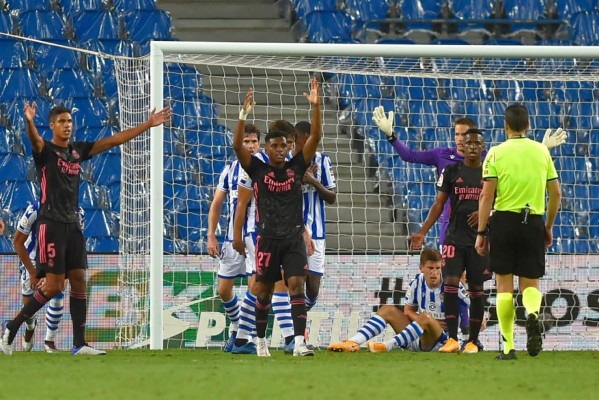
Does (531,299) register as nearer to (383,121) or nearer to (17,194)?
(383,121)

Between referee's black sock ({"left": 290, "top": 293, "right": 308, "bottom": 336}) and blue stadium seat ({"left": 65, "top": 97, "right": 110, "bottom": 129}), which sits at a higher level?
blue stadium seat ({"left": 65, "top": 97, "right": 110, "bottom": 129})

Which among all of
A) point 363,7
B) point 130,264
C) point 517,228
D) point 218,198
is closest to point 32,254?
point 130,264

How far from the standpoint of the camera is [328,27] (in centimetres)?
1583

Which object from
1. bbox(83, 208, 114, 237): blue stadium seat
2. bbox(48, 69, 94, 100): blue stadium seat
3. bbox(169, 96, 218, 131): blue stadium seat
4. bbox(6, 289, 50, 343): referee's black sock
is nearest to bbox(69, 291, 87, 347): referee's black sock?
bbox(6, 289, 50, 343): referee's black sock

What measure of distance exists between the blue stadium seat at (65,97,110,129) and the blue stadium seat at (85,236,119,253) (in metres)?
1.84

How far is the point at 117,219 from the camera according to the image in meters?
13.6

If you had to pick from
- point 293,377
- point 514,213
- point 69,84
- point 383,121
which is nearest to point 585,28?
point 383,121

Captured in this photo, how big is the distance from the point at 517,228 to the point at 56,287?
348 cm

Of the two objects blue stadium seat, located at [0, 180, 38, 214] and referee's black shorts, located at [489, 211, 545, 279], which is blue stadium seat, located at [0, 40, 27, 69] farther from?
referee's black shorts, located at [489, 211, 545, 279]

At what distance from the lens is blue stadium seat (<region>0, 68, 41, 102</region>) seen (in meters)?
15.0

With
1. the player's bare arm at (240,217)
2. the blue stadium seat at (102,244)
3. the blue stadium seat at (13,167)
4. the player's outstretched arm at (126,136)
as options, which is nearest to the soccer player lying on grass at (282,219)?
the player's bare arm at (240,217)

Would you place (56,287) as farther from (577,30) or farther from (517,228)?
(577,30)

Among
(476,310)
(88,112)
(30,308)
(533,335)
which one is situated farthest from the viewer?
(88,112)

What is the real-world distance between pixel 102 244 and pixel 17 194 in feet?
4.16
